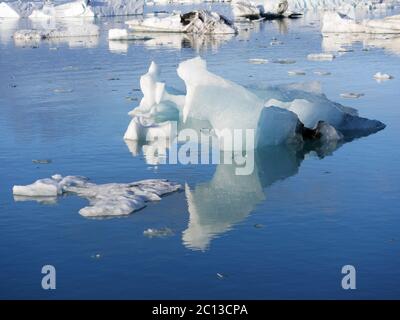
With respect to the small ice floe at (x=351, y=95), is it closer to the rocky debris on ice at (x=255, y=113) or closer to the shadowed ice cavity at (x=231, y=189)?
the rocky debris on ice at (x=255, y=113)

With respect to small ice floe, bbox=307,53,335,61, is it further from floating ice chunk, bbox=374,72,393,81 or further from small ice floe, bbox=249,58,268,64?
floating ice chunk, bbox=374,72,393,81

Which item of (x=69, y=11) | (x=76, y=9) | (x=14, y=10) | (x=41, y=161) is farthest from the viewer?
(x=14, y=10)

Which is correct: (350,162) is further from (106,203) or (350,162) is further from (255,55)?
(255,55)

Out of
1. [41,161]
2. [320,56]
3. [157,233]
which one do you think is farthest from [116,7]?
[157,233]

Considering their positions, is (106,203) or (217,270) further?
(106,203)

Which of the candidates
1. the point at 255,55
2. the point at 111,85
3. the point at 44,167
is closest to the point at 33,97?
the point at 111,85

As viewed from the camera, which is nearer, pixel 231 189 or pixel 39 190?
pixel 39 190

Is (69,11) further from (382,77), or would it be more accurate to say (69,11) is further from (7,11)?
(382,77)

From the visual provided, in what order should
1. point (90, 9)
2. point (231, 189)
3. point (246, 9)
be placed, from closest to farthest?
point (231, 189)
point (246, 9)
point (90, 9)
